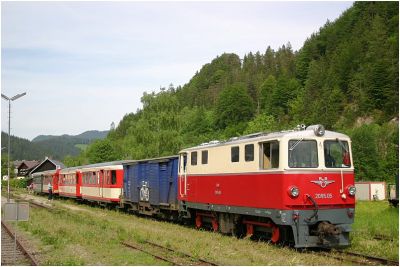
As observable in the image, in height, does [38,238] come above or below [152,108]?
below

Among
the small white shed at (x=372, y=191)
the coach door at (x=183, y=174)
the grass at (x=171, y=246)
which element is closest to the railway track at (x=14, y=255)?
the grass at (x=171, y=246)

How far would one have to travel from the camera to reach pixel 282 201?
1430 cm

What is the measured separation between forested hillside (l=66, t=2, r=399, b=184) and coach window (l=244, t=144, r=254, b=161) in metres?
41.2

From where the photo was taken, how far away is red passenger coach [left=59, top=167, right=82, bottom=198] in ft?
143

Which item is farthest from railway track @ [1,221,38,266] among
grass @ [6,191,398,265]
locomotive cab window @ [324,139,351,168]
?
locomotive cab window @ [324,139,351,168]

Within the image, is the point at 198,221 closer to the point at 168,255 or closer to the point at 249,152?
the point at 249,152

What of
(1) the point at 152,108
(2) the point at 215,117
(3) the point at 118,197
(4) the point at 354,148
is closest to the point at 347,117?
(4) the point at 354,148

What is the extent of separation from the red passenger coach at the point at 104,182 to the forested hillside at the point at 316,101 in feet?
56.1

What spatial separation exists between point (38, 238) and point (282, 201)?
32.9 feet

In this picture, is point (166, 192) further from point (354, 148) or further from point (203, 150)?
point (354, 148)

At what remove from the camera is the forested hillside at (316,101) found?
198 ft

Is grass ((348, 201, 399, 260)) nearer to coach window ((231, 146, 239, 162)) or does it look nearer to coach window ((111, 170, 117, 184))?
coach window ((231, 146, 239, 162))

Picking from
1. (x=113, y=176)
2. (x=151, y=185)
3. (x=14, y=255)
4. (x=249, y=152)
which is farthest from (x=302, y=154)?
(x=113, y=176)

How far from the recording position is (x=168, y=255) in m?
14.2
